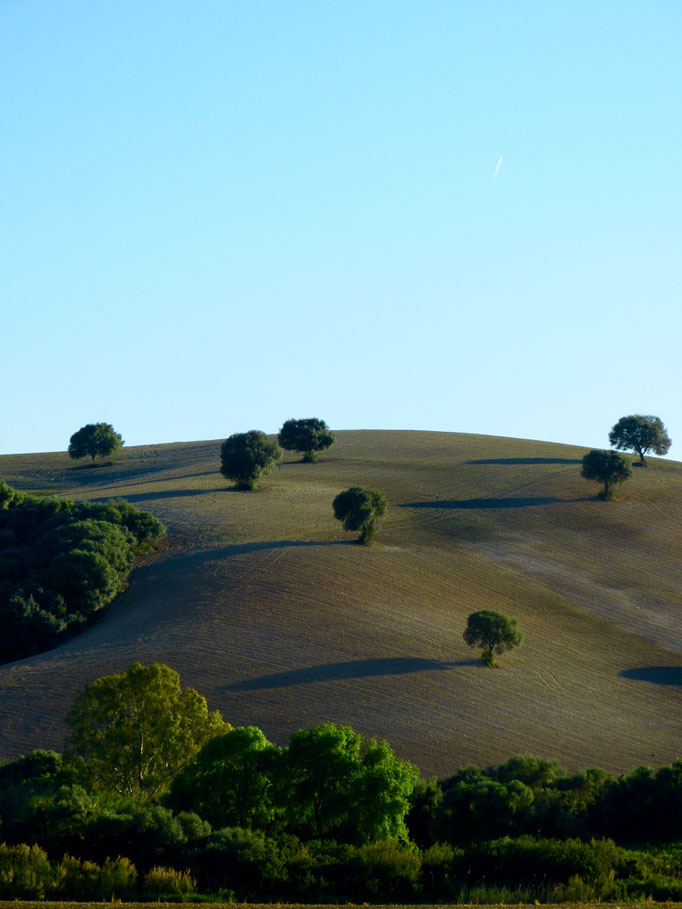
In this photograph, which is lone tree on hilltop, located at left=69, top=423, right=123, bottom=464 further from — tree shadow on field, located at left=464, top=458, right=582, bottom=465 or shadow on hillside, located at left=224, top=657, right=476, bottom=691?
shadow on hillside, located at left=224, top=657, right=476, bottom=691

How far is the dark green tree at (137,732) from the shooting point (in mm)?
28812

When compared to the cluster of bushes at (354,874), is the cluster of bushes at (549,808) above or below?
below

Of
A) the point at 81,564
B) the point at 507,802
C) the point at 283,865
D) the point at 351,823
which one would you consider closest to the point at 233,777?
the point at 351,823

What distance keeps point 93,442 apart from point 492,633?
2751 inches

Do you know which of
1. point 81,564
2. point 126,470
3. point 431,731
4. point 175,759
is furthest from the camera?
point 126,470

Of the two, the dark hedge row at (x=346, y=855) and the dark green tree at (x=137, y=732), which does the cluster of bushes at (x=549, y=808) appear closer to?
the dark hedge row at (x=346, y=855)

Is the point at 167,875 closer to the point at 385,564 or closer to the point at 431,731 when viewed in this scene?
the point at 431,731

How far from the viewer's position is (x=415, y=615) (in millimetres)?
52812

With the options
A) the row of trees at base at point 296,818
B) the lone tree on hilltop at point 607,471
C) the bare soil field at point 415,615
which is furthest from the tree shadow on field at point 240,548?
the row of trees at base at point 296,818

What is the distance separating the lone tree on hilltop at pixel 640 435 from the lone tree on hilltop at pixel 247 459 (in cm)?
3567

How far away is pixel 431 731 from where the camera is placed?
3759 centimetres

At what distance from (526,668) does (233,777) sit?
24802 mm

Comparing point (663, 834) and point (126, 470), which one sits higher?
point (126, 470)

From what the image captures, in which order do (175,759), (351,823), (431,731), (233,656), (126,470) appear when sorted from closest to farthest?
1. (351,823)
2. (175,759)
3. (431,731)
4. (233,656)
5. (126,470)
